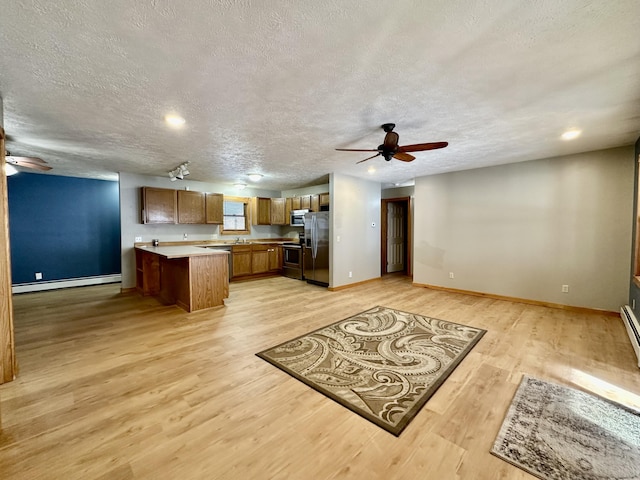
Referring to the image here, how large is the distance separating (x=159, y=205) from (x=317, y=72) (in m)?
5.25

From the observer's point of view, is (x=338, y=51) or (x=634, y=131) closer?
(x=338, y=51)

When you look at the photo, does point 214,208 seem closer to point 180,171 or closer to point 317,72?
point 180,171

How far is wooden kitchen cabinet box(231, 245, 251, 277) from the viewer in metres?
6.58

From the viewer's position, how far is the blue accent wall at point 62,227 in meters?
5.45

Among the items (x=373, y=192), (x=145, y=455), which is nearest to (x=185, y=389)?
(x=145, y=455)

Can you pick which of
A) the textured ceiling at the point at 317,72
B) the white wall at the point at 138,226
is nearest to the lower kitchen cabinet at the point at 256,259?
the white wall at the point at 138,226

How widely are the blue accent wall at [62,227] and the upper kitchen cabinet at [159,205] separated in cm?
175

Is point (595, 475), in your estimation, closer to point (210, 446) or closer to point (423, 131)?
point (210, 446)

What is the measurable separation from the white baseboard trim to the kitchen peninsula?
212cm

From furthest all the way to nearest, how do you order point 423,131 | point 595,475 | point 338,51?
1. point 423,131
2. point 338,51
3. point 595,475

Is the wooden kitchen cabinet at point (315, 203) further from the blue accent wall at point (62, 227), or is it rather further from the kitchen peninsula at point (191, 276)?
the blue accent wall at point (62, 227)

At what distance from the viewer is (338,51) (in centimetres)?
172

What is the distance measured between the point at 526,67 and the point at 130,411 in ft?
12.9

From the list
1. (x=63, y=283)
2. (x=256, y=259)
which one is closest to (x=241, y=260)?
(x=256, y=259)
